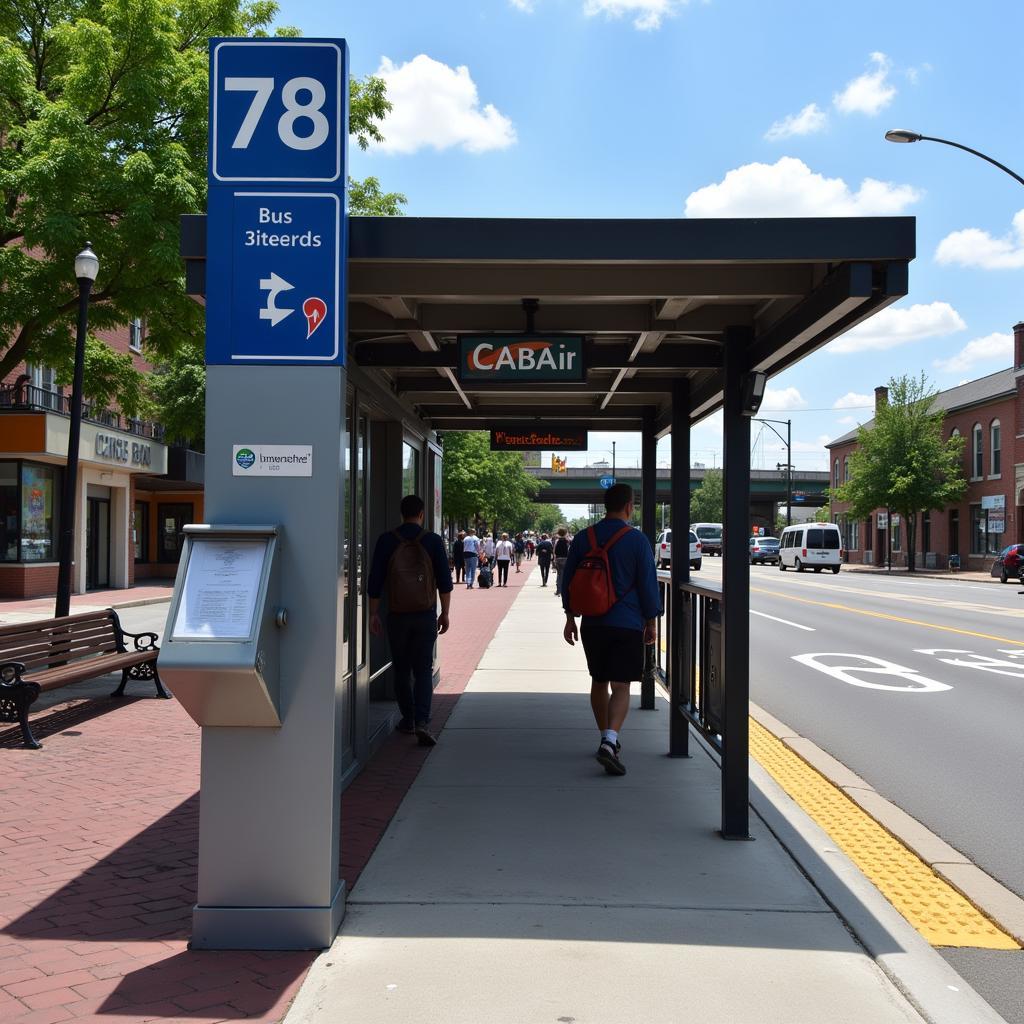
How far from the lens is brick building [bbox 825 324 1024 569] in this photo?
49656 millimetres

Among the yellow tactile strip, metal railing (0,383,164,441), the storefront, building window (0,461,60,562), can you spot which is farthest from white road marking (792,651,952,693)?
building window (0,461,60,562)

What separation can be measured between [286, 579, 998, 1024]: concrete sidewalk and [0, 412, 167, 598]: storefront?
22331 mm

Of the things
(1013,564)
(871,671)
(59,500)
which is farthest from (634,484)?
(871,671)

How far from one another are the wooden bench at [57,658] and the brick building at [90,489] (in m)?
11.1

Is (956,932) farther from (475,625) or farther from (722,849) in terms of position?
(475,625)

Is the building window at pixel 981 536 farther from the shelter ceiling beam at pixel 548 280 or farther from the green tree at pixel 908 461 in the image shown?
the shelter ceiling beam at pixel 548 280

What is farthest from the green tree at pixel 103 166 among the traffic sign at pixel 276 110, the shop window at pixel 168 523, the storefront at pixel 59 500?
the shop window at pixel 168 523

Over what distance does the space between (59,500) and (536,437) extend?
22961mm

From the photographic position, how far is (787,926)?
433cm

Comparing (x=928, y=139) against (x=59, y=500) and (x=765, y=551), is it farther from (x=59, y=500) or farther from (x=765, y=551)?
(x=765, y=551)

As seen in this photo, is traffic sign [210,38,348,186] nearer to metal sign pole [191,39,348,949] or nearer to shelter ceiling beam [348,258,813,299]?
metal sign pole [191,39,348,949]

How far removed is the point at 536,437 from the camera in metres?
10.2

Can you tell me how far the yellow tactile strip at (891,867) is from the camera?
4.50 metres

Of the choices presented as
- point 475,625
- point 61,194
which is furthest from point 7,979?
point 475,625
